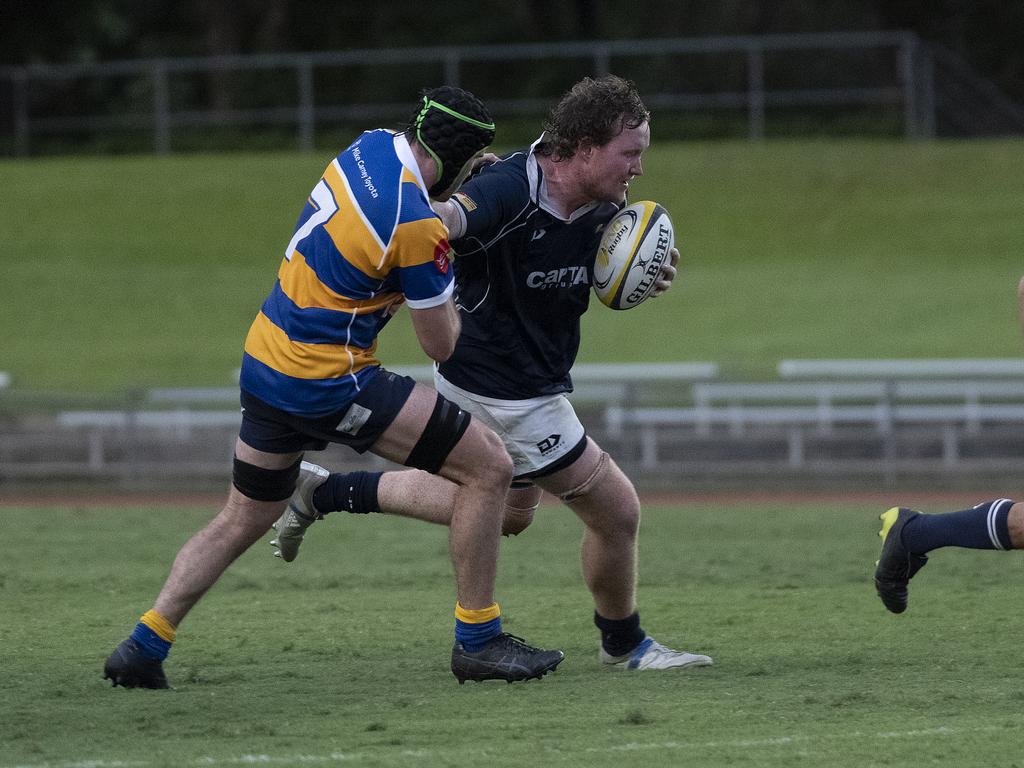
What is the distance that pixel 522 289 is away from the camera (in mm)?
5898

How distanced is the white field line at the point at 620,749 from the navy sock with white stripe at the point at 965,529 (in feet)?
3.86

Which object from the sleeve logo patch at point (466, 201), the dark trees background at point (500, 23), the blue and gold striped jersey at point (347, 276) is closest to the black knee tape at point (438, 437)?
the blue and gold striped jersey at point (347, 276)

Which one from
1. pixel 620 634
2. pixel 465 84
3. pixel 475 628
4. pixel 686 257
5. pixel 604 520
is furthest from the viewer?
pixel 465 84

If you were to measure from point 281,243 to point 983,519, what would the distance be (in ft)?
64.6

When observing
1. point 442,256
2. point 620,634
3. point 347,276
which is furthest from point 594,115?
point 620,634

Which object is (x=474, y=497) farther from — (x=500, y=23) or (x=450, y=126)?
(x=500, y=23)

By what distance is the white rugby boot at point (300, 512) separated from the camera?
6098mm

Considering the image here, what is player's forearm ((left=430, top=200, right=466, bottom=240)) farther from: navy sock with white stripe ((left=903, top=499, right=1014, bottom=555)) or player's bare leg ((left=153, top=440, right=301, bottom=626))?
navy sock with white stripe ((left=903, top=499, right=1014, bottom=555))

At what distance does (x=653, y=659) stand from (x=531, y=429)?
0.98m

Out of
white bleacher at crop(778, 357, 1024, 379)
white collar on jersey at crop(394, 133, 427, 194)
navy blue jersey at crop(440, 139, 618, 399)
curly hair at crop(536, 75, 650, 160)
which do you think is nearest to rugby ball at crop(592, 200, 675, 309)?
navy blue jersey at crop(440, 139, 618, 399)

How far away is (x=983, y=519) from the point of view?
5832 mm

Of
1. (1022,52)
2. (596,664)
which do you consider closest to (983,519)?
(596,664)

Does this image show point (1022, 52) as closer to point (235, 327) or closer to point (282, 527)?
point (235, 327)

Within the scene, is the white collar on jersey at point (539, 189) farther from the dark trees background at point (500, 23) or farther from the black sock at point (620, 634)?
the dark trees background at point (500, 23)
